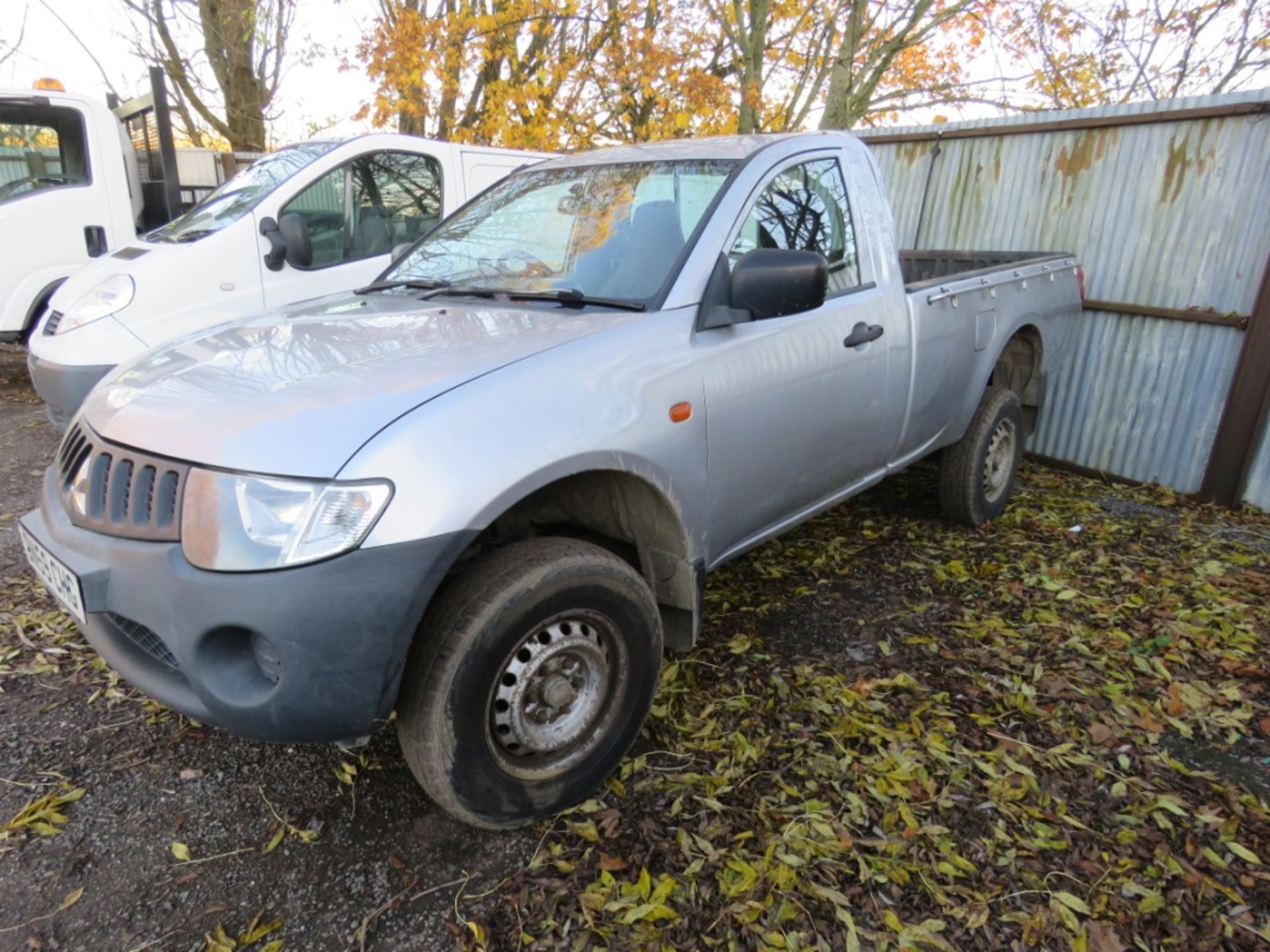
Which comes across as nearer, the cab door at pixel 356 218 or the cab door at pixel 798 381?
the cab door at pixel 798 381

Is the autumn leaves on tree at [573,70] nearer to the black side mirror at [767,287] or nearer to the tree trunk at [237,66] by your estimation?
the tree trunk at [237,66]

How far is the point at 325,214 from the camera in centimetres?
597

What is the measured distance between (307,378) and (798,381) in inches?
65.9

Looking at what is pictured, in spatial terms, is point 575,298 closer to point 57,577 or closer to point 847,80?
point 57,577

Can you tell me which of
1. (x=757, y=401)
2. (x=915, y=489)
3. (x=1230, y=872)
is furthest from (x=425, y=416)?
(x=915, y=489)

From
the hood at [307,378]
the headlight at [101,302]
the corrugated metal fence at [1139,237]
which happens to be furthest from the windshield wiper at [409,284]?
the corrugated metal fence at [1139,237]

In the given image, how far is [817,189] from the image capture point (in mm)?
3314

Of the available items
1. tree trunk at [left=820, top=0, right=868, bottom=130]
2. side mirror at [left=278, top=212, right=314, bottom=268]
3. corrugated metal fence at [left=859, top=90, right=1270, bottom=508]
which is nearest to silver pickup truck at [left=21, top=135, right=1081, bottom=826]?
side mirror at [left=278, top=212, right=314, bottom=268]

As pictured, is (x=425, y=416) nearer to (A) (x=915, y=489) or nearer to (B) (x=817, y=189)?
(B) (x=817, y=189)

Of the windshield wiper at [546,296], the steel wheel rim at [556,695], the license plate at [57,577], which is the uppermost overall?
the windshield wiper at [546,296]

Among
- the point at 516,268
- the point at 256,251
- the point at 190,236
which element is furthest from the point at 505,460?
the point at 190,236

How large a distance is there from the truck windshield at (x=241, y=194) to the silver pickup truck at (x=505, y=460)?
3.02 metres

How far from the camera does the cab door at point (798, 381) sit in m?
2.67

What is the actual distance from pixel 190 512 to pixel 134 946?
1.12m
